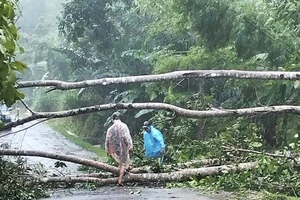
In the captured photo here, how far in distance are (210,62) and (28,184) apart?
764cm

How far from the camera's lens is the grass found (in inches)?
727

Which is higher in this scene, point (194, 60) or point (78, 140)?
point (194, 60)

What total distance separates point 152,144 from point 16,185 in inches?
153

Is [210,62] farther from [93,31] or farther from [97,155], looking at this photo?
[93,31]

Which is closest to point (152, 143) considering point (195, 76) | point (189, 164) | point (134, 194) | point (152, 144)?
point (152, 144)

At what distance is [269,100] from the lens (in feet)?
43.0

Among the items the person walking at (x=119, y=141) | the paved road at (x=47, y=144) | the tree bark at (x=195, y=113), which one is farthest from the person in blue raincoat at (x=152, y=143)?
the paved road at (x=47, y=144)

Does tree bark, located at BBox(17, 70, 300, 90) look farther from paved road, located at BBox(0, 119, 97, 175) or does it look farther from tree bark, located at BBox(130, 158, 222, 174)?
paved road, located at BBox(0, 119, 97, 175)

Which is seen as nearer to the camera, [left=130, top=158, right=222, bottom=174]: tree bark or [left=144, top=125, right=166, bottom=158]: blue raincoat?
[left=130, top=158, right=222, bottom=174]: tree bark

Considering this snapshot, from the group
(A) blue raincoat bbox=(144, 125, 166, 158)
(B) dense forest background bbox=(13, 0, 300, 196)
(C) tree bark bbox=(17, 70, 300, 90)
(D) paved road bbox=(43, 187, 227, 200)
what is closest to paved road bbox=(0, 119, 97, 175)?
(B) dense forest background bbox=(13, 0, 300, 196)

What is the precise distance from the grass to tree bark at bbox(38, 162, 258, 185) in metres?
6.51

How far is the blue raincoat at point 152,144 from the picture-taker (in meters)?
11.8

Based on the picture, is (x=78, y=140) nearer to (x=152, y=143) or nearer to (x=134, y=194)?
(x=152, y=143)

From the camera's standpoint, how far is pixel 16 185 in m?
8.72
